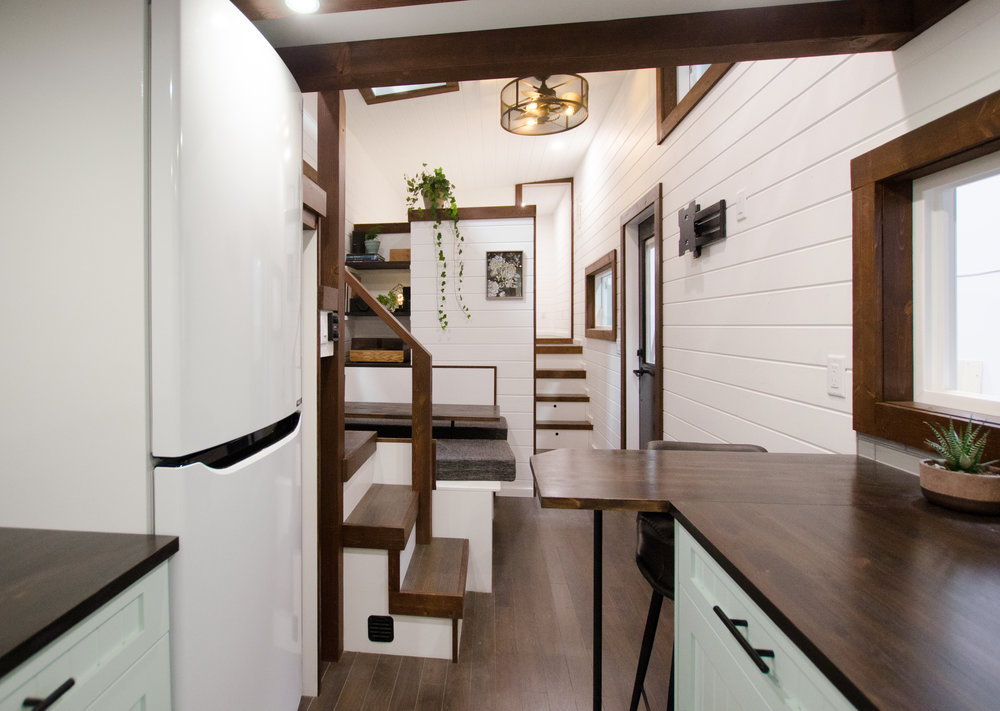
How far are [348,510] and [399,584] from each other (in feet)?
1.28

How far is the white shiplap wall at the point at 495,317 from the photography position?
383 centimetres

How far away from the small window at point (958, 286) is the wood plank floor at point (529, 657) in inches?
54.7

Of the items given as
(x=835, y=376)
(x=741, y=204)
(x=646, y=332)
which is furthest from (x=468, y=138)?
(x=835, y=376)

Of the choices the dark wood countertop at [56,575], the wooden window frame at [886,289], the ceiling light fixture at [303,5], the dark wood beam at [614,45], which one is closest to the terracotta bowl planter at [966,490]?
the wooden window frame at [886,289]

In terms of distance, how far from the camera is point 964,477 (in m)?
0.91

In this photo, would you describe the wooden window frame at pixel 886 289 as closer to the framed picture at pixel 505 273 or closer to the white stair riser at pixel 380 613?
the white stair riser at pixel 380 613

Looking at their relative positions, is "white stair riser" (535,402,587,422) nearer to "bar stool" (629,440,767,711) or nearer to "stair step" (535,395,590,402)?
"stair step" (535,395,590,402)

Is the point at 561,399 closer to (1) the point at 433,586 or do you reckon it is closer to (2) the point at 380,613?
(1) the point at 433,586

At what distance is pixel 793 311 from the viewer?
1615 millimetres

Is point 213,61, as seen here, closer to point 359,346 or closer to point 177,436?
point 177,436

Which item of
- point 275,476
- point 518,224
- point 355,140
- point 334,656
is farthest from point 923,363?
point 355,140

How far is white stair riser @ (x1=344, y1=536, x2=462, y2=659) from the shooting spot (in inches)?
75.4

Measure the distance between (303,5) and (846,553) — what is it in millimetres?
1680

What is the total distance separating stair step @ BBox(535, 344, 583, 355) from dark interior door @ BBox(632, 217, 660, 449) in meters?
1.91
